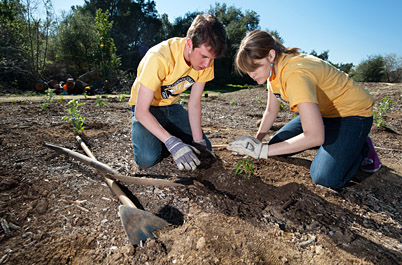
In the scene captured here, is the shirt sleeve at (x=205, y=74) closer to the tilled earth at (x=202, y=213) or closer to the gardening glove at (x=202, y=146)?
the gardening glove at (x=202, y=146)

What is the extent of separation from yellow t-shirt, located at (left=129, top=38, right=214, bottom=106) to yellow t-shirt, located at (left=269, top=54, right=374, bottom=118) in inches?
35.6

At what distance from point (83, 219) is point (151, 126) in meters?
0.90

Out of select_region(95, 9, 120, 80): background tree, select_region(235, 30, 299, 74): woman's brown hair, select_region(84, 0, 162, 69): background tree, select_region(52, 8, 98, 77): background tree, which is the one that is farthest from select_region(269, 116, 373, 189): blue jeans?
select_region(84, 0, 162, 69): background tree

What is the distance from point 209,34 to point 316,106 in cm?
102

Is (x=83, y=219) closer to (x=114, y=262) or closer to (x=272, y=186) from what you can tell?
(x=114, y=262)

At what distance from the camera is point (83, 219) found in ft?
5.44

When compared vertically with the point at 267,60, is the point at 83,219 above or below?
below

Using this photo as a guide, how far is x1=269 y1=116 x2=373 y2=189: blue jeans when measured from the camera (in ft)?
6.96

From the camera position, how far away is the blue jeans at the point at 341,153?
2.12 meters

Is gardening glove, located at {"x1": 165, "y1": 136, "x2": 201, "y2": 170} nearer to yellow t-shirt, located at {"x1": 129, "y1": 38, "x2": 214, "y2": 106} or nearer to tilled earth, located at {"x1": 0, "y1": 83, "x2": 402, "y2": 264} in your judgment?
tilled earth, located at {"x1": 0, "y1": 83, "x2": 402, "y2": 264}

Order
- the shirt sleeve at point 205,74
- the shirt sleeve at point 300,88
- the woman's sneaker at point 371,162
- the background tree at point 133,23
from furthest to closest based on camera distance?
the background tree at point 133,23 → the shirt sleeve at point 205,74 → the woman's sneaker at point 371,162 → the shirt sleeve at point 300,88

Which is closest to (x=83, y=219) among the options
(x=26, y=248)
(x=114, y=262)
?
(x=26, y=248)

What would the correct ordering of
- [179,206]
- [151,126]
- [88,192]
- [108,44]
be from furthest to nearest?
[108,44], [151,126], [88,192], [179,206]

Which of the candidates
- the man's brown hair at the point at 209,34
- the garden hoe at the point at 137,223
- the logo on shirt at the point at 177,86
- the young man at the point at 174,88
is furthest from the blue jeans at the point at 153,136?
the man's brown hair at the point at 209,34
